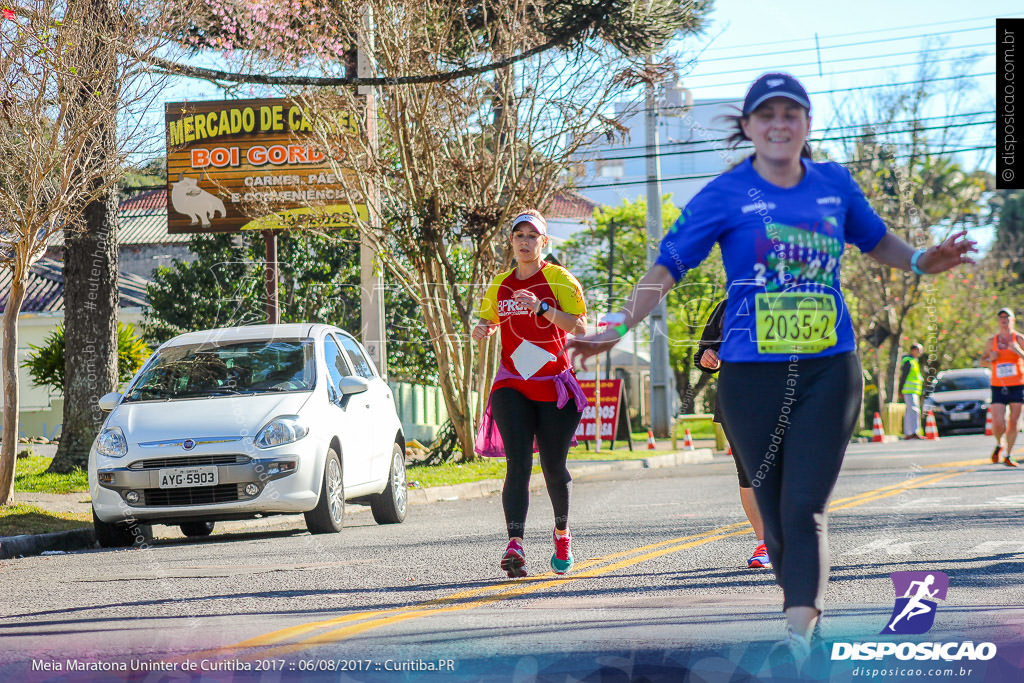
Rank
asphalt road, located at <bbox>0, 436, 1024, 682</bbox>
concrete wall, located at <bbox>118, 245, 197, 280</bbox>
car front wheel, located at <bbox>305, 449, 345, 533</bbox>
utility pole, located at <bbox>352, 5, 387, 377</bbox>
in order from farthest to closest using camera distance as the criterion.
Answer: concrete wall, located at <bbox>118, 245, 197, 280</bbox>
utility pole, located at <bbox>352, 5, 387, 377</bbox>
car front wheel, located at <bbox>305, 449, 345, 533</bbox>
asphalt road, located at <bbox>0, 436, 1024, 682</bbox>

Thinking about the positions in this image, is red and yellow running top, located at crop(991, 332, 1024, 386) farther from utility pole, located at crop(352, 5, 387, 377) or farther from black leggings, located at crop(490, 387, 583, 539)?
black leggings, located at crop(490, 387, 583, 539)

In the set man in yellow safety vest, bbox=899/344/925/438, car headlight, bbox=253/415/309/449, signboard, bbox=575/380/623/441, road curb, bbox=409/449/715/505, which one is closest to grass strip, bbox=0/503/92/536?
car headlight, bbox=253/415/309/449

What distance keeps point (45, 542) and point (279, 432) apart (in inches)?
87.0

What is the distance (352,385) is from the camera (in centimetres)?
1054

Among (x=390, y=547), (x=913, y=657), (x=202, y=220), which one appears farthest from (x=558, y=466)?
(x=202, y=220)

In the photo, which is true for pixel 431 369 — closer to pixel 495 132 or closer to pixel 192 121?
pixel 192 121

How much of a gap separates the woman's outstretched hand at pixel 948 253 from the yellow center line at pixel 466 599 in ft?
8.78

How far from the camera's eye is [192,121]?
24641mm

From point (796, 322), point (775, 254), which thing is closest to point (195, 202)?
point (775, 254)

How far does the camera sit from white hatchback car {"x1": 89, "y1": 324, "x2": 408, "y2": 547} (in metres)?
9.62

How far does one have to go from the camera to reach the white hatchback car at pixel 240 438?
9.62 m

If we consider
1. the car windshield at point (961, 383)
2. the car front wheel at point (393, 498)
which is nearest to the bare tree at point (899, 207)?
the car windshield at point (961, 383)

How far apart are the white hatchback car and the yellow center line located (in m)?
2.91

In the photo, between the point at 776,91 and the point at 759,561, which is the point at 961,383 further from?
the point at 776,91
